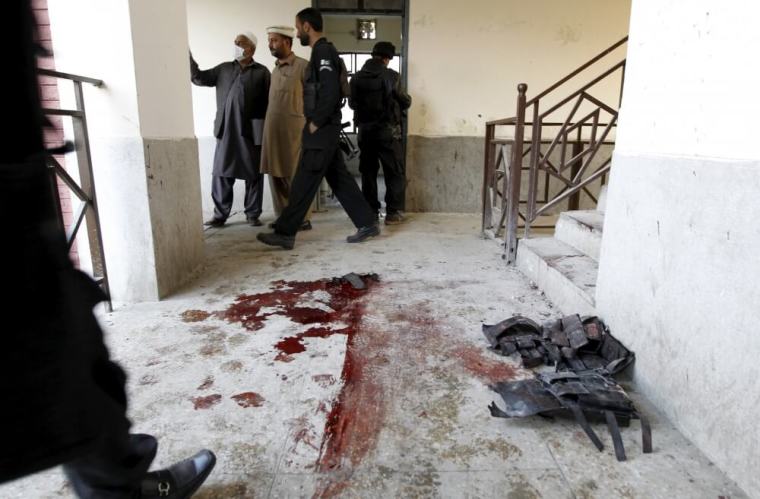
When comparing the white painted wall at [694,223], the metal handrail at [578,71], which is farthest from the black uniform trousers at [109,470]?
the metal handrail at [578,71]

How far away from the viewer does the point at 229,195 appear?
4867 millimetres

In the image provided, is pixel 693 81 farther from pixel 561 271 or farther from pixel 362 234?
pixel 362 234

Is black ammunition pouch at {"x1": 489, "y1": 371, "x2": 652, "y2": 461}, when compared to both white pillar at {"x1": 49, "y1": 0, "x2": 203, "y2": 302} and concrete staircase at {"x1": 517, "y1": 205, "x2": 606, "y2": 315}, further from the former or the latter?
white pillar at {"x1": 49, "y1": 0, "x2": 203, "y2": 302}

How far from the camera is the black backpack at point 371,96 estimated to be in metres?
4.73

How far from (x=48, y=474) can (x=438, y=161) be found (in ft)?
16.2

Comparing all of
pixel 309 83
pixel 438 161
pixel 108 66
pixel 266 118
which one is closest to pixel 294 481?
pixel 108 66

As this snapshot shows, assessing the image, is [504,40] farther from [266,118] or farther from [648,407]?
[648,407]

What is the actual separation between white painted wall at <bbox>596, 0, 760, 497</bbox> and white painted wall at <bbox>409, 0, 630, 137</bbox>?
3.79 metres

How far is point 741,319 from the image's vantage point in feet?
4.16

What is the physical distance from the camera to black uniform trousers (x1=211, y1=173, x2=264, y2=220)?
4.81 m

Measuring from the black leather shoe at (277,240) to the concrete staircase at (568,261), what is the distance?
1.79 m

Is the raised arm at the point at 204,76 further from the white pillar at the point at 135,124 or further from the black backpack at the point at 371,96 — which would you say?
the white pillar at the point at 135,124

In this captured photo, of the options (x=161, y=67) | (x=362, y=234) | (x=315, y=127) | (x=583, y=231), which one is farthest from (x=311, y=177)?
(x=583, y=231)

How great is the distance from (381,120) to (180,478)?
4135mm
